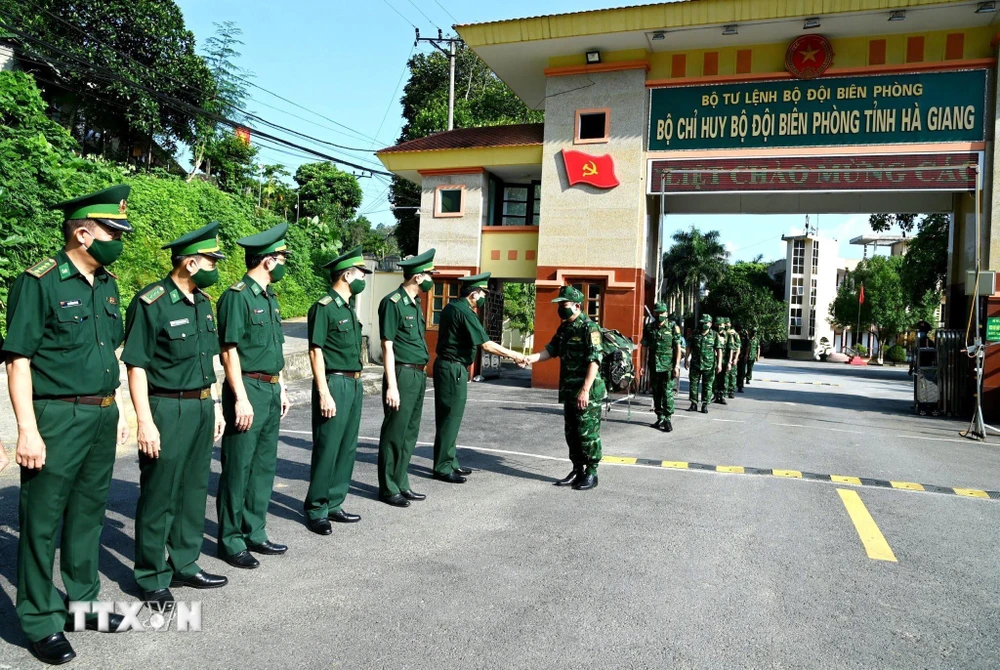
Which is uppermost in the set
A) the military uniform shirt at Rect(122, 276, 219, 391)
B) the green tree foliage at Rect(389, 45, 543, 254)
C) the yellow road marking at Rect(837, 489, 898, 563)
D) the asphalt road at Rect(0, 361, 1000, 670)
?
the green tree foliage at Rect(389, 45, 543, 254)

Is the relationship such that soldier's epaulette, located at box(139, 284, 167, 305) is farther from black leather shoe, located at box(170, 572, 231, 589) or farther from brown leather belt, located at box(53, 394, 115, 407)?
black leather shoe, located at box(170, 572, 231, 589)

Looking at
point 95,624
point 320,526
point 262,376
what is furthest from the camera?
point 320,526

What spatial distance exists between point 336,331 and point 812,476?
5.81 metres

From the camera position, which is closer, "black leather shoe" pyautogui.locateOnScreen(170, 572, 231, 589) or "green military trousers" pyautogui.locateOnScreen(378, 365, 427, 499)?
"black leather shoe" pyautogui.locateOnScreen(170, 572, 231, 589)

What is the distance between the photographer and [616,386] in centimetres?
763

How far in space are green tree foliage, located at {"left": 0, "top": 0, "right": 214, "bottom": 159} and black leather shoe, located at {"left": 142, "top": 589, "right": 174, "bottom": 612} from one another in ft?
75.2

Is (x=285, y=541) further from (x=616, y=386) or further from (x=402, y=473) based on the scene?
(x=616, y=386)

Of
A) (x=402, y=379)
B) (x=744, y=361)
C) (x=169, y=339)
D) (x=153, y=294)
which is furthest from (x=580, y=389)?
(x=744, y=361)

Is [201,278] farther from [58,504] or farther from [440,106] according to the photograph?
[440,106]

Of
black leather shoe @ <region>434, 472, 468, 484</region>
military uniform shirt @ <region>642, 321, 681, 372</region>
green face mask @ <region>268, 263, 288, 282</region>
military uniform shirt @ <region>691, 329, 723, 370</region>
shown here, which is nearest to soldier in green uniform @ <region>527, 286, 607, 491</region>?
black leather shoe @ <region>434, 472, 468, 484</region>

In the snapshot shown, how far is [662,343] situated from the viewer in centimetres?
1250

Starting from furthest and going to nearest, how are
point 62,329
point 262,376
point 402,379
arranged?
point 402,379, point 262,376, point 62,329

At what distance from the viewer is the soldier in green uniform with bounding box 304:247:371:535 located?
5.33 m

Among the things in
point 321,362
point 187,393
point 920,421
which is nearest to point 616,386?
point 321,362
